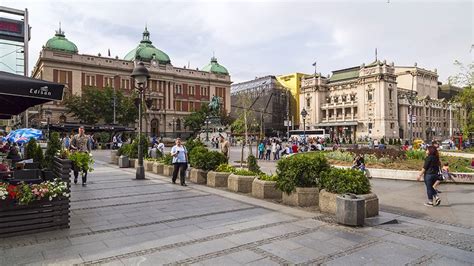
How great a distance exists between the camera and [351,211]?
21.7ft

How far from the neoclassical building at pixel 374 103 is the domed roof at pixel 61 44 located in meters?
62.1

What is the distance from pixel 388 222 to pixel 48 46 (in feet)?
236

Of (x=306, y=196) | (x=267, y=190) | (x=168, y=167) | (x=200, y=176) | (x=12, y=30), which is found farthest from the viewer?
(x=12, y=30)

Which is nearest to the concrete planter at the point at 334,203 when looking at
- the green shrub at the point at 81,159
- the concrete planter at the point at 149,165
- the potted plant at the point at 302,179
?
the potted plant at the point at 302,179

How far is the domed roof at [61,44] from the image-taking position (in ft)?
209

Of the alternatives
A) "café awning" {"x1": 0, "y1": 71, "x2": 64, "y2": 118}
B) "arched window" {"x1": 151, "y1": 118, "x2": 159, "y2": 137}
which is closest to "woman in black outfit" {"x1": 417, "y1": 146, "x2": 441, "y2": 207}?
"café awning" {"x1": 0, "y1": 71, "x2": 64, "y2": 118}

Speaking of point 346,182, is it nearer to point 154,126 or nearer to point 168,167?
point 168,167

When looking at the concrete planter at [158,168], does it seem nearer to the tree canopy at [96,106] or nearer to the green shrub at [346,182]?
the green shrub at [346,182]

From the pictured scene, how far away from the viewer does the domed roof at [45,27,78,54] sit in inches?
2505

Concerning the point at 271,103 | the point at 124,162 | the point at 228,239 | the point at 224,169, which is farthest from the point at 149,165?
the point at 271,103

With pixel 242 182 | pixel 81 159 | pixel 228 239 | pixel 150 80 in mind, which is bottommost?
pixel 228 239

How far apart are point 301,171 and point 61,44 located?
69426 mm

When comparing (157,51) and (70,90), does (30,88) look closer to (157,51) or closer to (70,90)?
A: (70,90)

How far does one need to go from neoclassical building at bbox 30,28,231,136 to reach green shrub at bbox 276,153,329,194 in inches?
1933
